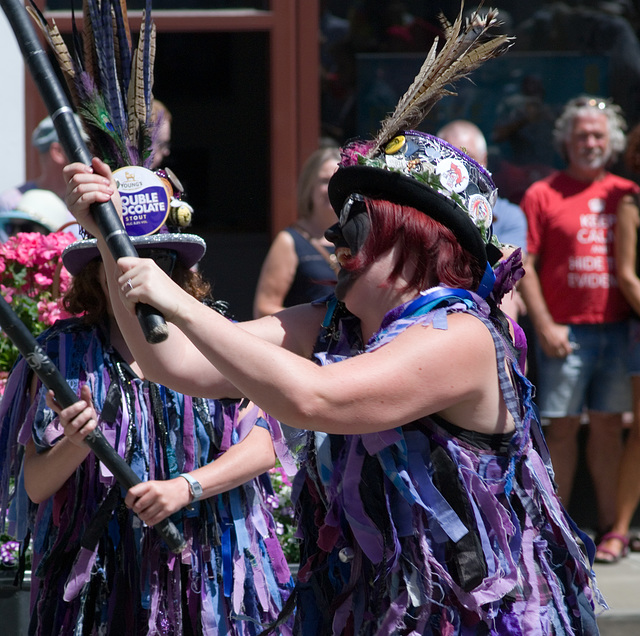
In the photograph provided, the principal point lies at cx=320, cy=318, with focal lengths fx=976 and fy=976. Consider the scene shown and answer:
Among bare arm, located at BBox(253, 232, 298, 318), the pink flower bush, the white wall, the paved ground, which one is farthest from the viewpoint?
the white wall

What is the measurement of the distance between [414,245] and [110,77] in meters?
0.82

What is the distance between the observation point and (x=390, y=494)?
77.7 inches

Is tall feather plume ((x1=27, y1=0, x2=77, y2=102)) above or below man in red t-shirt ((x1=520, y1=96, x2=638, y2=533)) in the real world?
above

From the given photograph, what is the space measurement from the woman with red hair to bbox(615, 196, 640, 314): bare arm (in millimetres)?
3049

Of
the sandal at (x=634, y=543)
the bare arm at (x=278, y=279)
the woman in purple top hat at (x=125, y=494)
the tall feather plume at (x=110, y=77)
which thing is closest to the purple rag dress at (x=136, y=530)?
the woman in purple top hat at (x=125, y=494)

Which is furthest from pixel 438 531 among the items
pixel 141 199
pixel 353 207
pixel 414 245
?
pixel 141 199

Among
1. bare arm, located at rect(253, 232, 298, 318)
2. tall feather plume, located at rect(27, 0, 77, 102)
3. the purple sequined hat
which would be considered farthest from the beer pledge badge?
bare arm, located at rect(253, 232, 298, 318)

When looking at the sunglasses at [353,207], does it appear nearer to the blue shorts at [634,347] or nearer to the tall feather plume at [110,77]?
the tall feather plume at [110,77]

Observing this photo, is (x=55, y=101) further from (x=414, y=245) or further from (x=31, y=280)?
(x=31, y=280)

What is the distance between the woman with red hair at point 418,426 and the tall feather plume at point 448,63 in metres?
0.04

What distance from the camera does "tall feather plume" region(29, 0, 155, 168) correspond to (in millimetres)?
2219

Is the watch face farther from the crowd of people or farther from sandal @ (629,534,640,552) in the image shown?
sandal @ (629,534,640,552)

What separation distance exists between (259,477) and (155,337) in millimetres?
1036

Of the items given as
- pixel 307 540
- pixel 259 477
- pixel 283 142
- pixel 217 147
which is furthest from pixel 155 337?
pixel 217 147
